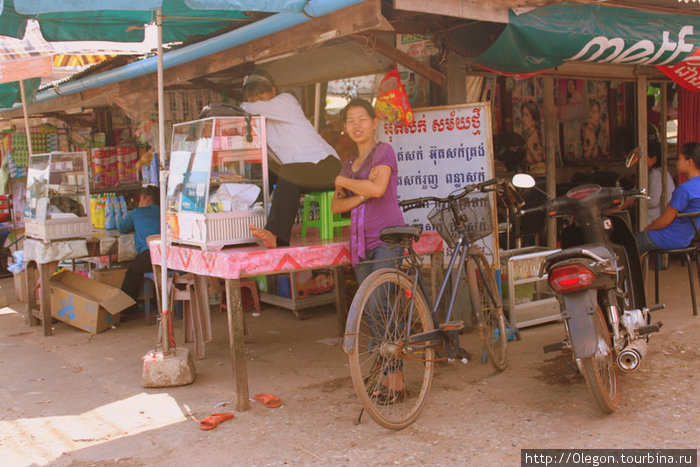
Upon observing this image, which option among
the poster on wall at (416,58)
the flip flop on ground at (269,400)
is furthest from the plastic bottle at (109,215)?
the flip flop on ground at (269,400)

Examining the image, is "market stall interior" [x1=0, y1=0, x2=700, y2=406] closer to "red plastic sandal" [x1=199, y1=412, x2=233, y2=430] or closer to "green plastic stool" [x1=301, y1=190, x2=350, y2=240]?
"green plastic stool" [x1=301, y1=190, x2=350, y2=240]

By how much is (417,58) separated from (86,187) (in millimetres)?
3783

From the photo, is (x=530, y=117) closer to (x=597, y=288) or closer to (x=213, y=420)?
(x=597, y=288)

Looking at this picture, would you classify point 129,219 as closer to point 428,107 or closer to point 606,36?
point 428,107

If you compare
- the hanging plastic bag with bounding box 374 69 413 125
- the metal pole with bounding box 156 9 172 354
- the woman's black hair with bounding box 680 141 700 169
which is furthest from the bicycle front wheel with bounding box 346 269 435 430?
the woman's black hair with bounding box 680 141 700 169

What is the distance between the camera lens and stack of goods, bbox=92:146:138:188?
10273 millimetres

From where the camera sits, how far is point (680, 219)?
19.7ft

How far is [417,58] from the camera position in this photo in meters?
6.19

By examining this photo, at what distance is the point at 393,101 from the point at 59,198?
3.79 metres

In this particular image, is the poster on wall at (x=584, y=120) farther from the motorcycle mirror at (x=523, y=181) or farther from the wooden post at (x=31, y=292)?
the wooden post at (x=31, y=292)

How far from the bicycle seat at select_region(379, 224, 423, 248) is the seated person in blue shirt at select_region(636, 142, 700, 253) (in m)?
2.87

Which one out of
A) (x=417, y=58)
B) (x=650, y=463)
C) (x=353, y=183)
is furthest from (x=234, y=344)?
(x=417, y=58)

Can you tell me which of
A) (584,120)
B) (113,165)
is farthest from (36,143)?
(584,120)

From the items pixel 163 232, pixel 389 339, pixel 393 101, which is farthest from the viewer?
pixel 393 101
